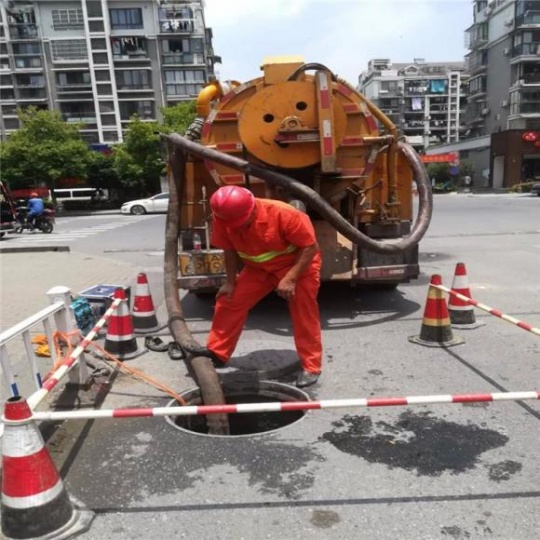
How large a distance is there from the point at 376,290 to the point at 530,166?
47.6m

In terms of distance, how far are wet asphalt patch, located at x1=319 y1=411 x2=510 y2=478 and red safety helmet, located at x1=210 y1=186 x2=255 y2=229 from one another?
1.55m

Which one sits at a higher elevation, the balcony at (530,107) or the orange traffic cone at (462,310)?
the balcony at (530,107)

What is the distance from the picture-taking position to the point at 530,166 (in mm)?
48031

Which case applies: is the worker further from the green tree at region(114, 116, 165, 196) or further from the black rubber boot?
the green tree at region(114, 116, 165, 196)

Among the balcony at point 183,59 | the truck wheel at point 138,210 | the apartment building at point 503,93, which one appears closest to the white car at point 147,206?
the truck wheel at point 138,210

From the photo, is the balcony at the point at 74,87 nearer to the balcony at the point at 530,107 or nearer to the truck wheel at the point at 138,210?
the truck wheel at the point at 138,210

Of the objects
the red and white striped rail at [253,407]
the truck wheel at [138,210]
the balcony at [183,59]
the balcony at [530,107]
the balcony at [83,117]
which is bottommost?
the truck wheel at [138,210]

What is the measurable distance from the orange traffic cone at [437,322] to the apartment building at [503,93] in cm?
4695

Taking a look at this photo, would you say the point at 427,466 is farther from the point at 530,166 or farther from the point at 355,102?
the point at 530,166

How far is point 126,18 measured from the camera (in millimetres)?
57188

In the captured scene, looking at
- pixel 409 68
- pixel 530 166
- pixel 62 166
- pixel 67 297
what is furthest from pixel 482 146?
pixel 409 68

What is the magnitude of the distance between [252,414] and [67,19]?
63.7 meters

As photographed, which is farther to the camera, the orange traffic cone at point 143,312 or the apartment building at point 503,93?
the apartment building at point 503,93

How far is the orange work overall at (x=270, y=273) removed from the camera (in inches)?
150
